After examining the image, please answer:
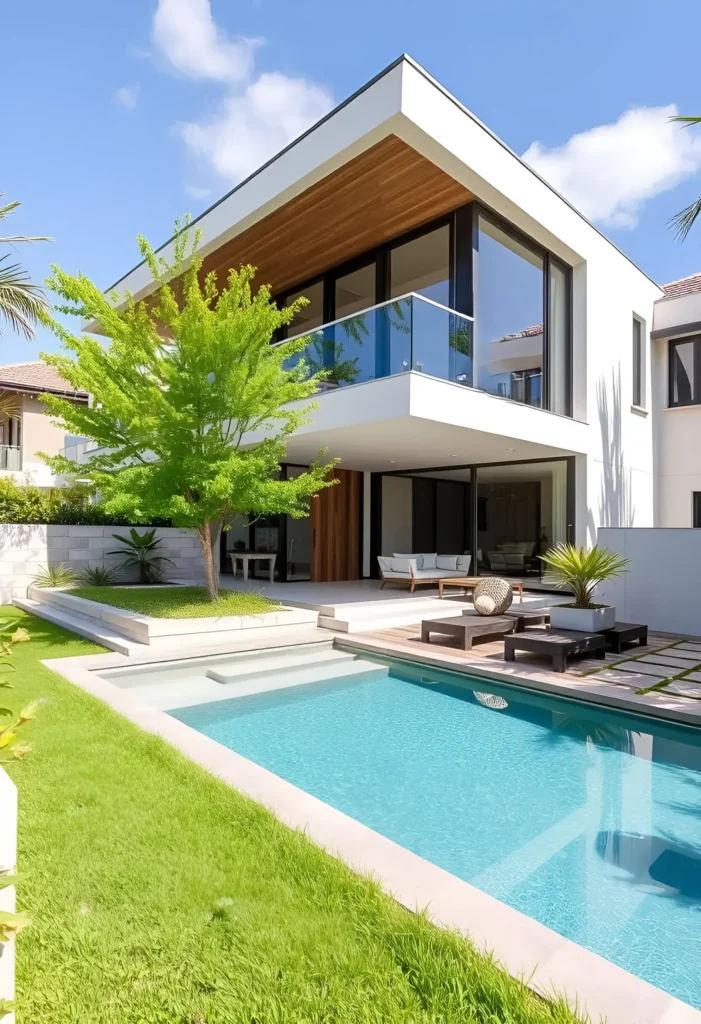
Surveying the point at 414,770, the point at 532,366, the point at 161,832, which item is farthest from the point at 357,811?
the point at 532,366

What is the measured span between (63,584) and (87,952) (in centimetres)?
1201

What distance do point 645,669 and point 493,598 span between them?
2.99 m

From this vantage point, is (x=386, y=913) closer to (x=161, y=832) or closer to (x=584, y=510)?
(x=161, y=832)

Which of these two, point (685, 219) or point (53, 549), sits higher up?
point (685, 219)

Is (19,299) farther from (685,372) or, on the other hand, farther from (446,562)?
(685,372)

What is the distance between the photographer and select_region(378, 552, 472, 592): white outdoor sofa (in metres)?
13.0

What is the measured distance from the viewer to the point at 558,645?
23.7 feet

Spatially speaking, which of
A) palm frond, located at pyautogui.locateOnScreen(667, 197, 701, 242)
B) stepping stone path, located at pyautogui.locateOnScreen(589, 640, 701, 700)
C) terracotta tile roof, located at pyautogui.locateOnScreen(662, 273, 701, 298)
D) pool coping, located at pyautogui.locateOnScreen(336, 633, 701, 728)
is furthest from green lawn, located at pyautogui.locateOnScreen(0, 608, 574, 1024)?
terracotta tile roof, located at pyautogui.locateOnScreen(662, 273, 701, 298)

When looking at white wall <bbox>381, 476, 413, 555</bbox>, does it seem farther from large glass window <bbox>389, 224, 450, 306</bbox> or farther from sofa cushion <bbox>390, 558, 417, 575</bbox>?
large glass window <bbox>389, 224, 450, 306</bbox>

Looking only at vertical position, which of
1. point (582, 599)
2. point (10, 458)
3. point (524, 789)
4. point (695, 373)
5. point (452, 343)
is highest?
point (695, 373)

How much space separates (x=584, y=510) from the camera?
43.1 ft

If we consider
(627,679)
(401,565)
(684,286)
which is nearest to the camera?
(627,679)

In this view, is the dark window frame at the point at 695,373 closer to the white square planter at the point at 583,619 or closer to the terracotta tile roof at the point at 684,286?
the terracotta tile roof at the point at 684,286

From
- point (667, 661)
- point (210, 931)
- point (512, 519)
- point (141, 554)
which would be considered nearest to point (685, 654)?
point (667, 661)
